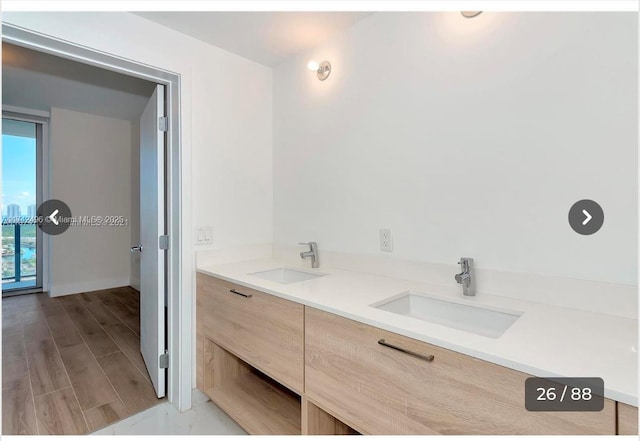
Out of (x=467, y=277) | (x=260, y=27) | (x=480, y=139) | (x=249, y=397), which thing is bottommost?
(x=249, y=397)

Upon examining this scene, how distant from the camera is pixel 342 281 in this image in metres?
1.61

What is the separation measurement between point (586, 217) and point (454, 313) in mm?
585

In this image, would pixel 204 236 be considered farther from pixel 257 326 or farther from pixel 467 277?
pixel 467 277

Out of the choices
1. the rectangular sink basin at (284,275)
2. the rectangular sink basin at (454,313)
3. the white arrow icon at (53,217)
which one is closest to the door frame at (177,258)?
the rectangular sink basin at (284,275)

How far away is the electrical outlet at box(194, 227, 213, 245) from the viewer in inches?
77.4

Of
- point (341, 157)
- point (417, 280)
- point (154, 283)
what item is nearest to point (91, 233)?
point (154, 283)

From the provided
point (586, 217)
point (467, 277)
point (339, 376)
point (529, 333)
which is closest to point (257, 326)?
point (339, 376)

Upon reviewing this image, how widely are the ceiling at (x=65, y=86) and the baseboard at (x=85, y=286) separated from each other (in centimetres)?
233

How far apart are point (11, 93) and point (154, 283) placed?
3.29 meters

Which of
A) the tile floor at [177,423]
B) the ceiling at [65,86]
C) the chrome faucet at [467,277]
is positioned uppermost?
the ceiling at [65,86]

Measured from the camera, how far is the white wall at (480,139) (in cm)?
110

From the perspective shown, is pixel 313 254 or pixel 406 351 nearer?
pixel 406 351

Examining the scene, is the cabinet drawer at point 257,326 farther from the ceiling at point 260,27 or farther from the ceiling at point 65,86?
the ceiling at point 65,86

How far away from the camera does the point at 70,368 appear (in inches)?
92.2
